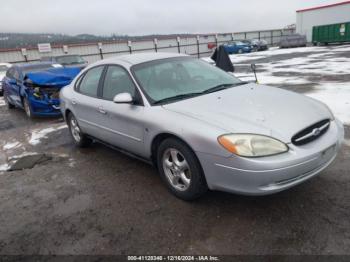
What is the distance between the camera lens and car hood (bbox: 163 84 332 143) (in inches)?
105

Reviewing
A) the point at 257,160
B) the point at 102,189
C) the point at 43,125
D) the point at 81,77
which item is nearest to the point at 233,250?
the point at 257,160

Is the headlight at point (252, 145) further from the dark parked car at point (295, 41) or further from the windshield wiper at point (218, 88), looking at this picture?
the dark parked car at point (295, 41)

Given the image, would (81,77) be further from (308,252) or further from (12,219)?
(308,252)

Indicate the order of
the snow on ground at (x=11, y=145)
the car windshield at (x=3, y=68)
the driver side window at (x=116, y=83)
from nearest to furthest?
the driver side window at (x=116, y=83) < the snow on ground at (x=11, y=145) < the car windshield at (x=3, y=68)

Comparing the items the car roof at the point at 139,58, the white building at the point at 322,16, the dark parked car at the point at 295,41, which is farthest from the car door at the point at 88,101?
the white building at the point at 322,16

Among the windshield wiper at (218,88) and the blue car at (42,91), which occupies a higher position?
the windshield wiper at (218,88)

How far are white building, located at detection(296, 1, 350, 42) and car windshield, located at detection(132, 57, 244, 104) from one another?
37.9 metres

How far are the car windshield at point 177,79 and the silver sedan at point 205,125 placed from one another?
0.01 metres

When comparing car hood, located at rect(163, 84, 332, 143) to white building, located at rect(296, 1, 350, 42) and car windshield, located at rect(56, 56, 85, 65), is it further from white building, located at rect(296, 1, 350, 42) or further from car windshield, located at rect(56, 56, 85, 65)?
white building, located at rect(296, 1, 350, 42)

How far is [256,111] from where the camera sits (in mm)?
2949

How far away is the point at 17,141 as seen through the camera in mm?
6168

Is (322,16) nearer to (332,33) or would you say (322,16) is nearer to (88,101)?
(332,33)

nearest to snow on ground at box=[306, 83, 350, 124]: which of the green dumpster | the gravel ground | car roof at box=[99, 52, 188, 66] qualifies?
the gravel ground

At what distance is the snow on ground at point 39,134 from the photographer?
6034mm
